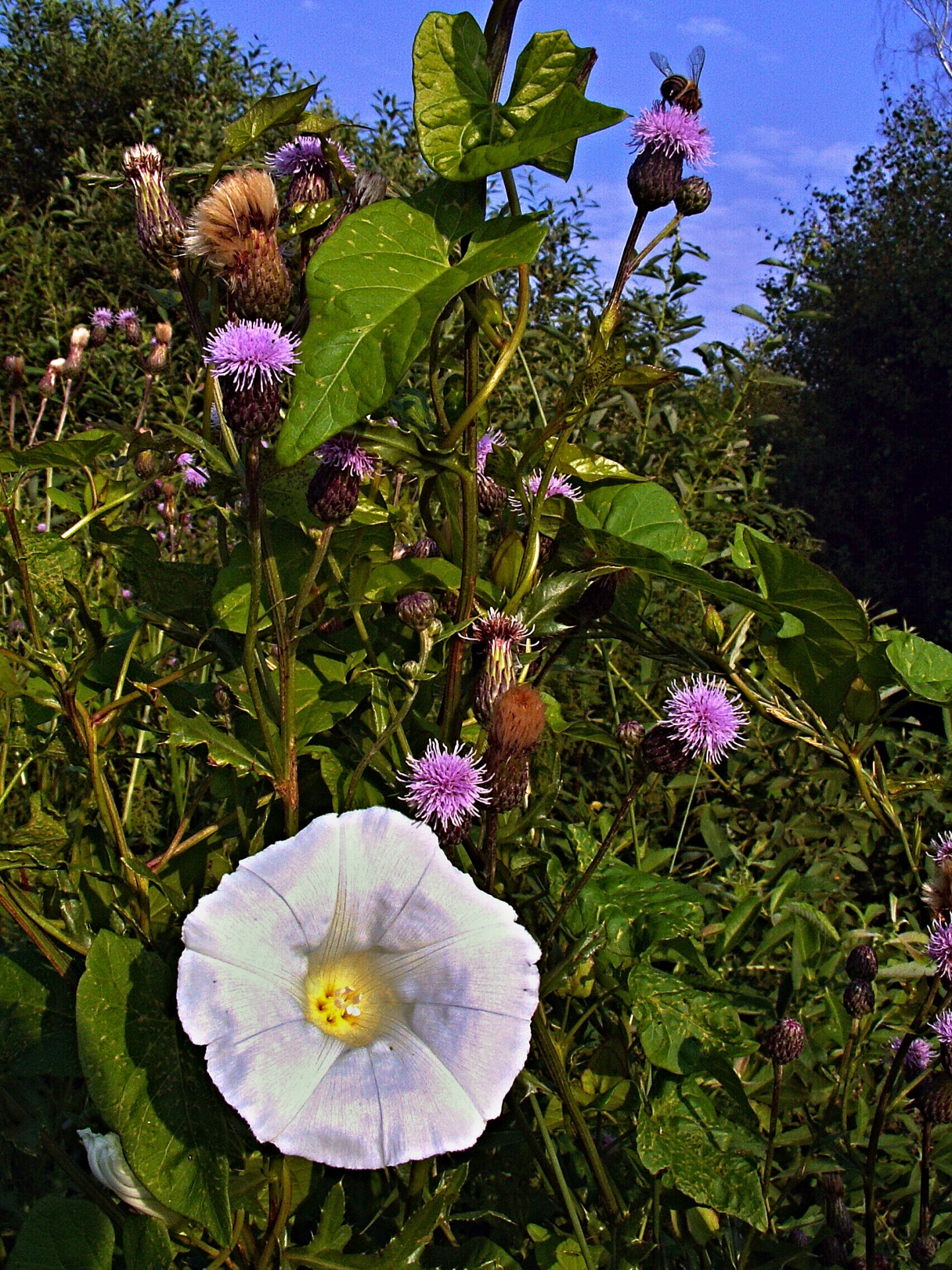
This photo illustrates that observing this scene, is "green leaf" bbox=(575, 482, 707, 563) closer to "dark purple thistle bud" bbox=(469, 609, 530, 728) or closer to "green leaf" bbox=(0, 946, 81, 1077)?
"dark purple thistle bud" bbox=(469, 609, 530, 728)

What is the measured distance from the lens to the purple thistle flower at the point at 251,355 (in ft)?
2.06

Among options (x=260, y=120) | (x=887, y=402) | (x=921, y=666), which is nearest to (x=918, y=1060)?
(x=921, y=666)

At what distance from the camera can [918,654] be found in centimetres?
93

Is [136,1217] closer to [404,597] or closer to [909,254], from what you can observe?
[404,597]

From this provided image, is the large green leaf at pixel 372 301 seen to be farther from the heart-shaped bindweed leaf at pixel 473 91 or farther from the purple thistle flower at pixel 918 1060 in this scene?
the purple thistle flower at pixel 918 1060

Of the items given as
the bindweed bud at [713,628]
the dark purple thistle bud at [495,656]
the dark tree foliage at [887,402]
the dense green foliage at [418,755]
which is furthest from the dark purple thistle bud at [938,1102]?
the dark tree foliage at [887,402]

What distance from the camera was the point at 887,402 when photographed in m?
6.70

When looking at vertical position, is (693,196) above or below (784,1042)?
above

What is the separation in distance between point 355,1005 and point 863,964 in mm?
575

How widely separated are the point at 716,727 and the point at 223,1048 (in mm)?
451

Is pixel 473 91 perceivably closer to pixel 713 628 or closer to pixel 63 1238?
pixel 713 628

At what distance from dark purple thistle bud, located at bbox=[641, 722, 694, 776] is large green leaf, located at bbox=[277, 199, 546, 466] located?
398 mm

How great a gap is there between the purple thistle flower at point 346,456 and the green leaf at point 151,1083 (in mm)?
344

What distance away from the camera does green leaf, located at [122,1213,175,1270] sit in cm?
63
